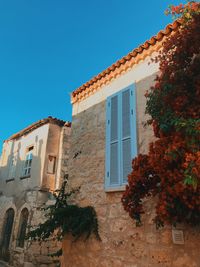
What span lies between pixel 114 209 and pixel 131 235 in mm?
618

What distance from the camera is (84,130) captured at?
21.0 feet

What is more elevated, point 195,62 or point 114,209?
point 195,62

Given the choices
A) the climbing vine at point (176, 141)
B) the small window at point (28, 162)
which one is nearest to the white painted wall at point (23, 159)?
the small window at point (28, 162)

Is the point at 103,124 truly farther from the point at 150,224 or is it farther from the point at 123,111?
the point at 150,224

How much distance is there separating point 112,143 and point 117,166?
1.93 feet

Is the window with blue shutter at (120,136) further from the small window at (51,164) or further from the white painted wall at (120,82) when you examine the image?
the small window at (51,164)

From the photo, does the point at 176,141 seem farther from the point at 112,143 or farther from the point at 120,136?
the point at 112,143

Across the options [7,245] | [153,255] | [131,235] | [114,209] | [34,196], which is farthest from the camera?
[7,245]

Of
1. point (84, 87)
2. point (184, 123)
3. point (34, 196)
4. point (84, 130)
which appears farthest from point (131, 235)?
point (34, 196)

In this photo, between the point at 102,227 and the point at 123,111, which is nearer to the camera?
the point at 102,227

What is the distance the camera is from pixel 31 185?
1051cm

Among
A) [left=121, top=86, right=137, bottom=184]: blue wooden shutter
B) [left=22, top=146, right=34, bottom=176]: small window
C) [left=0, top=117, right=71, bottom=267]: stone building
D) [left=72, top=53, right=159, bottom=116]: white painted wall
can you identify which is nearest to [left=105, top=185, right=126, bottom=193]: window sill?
[left=121, top=86, right=137, bottom=184]: blue wooden shutter

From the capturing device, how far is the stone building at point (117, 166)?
3.78m

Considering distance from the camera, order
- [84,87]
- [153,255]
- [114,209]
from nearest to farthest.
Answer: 1. [153,255]
2. [114,209]
3. [84,87]
